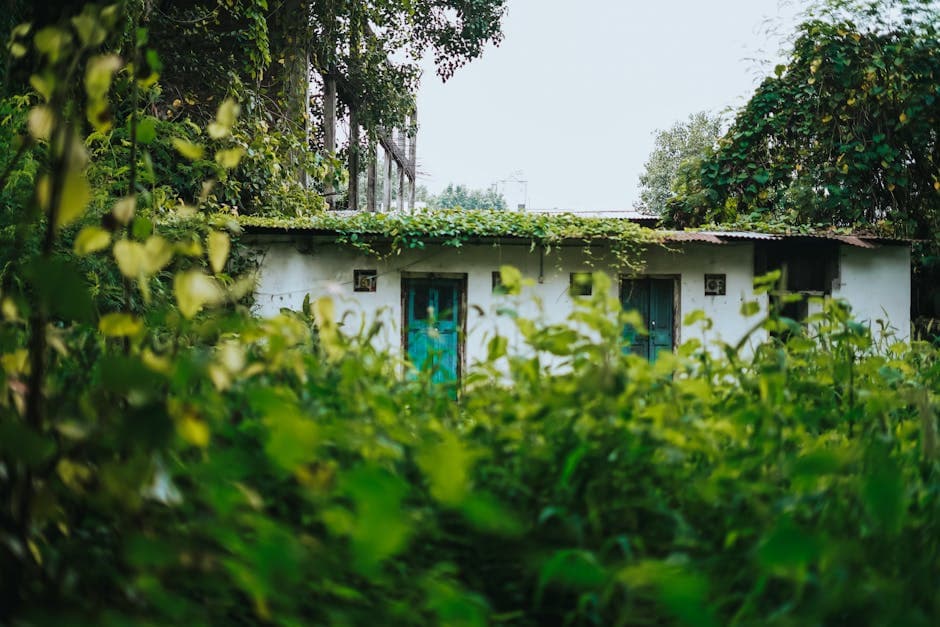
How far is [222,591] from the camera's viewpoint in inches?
32.1

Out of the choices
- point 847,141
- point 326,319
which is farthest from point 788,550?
point 847,141

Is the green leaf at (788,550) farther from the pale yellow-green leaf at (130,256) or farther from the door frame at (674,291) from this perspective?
the door frame at (674,291)

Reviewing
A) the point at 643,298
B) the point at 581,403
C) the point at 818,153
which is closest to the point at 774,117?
the point at 818,153

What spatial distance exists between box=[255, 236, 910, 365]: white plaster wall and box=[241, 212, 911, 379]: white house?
1cm

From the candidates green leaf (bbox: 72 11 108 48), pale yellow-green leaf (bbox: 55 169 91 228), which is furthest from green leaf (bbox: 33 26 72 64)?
pale yellow-green leaf (bbox: 55 169 91 228)

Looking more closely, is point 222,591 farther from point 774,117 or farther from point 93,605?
point 774,117

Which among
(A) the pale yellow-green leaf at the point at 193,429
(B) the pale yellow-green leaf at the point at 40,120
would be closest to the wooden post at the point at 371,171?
(B) the pale yellow-green leaf at the point at 40,120

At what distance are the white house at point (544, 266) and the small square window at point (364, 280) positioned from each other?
0.01 metres

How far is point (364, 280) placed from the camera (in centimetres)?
870

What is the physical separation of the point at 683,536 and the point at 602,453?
17 centimetres

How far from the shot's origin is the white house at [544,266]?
8.27 metres

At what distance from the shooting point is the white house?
8.27 metres

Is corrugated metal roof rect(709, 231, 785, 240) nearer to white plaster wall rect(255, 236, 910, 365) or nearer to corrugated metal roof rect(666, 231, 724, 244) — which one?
corrugated metal roof rect(666, 231, 724, 244)

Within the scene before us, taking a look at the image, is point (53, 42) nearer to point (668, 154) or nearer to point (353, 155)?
point (353, 155)
